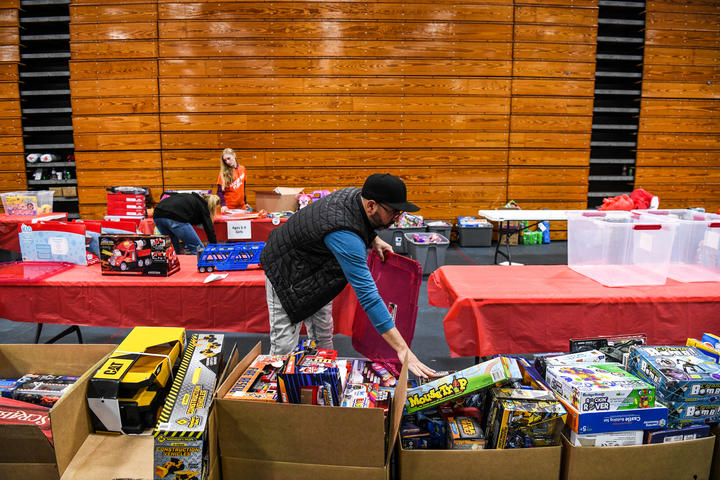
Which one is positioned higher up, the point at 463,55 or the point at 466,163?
the point at 463,55

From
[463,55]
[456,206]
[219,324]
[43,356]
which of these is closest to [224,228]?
[219,324]

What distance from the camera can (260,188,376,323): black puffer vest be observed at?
1.80 metres

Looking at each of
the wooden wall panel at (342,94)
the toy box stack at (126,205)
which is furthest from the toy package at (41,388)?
the wooden wall panel at (342,94)

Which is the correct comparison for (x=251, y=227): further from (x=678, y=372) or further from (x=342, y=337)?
(x=678, y=372)

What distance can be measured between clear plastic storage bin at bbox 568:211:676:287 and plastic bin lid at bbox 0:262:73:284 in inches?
135

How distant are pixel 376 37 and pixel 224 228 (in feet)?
15.2

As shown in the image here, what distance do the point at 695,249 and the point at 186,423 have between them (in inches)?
118

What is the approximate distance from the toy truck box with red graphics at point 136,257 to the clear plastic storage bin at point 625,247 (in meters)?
2.65

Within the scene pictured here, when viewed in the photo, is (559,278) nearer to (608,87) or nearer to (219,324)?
(219,324)

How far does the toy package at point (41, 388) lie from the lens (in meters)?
1.52

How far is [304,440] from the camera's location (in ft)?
4.15

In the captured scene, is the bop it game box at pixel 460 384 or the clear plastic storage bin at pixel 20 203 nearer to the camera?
the bop it game box at pixel 460 384

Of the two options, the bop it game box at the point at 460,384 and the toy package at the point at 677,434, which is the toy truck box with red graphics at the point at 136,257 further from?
the toy package at the point at 677,434

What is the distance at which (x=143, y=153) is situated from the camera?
7816 millimetres
